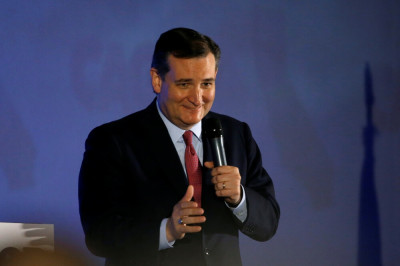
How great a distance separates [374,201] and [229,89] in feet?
3.86

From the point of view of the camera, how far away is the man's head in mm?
1842

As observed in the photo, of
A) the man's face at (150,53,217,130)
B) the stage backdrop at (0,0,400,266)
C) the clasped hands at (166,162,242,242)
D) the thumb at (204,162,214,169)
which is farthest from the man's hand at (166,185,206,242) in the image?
the stage backdrop at (0,0,400,266)

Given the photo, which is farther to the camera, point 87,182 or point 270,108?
point 270,108

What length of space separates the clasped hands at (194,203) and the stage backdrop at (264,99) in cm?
121

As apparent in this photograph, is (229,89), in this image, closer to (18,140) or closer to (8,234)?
(18,140)

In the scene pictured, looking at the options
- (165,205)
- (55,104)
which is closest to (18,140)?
(55,104)

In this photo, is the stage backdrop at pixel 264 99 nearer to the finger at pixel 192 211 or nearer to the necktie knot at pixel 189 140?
the necktie knot at pixel 189 140

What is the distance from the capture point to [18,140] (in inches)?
103

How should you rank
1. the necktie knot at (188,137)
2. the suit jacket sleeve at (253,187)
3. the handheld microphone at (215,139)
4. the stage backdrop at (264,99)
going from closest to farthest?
1. the handheld microphone at (215,139)
2. the suit jacket sleeve at (253,187)
3. the necktie knot at (188,137)
4. the stage backdrop at (264,99)

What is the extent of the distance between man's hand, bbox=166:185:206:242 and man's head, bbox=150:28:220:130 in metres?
0.38

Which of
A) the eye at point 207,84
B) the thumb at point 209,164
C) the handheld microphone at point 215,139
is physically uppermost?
the eye at point 207,84

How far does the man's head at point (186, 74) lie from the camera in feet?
6.04

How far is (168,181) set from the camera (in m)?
1.82

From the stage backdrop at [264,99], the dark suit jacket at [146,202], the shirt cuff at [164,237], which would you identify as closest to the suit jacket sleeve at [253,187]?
the dark suit jacket at [146,202]
